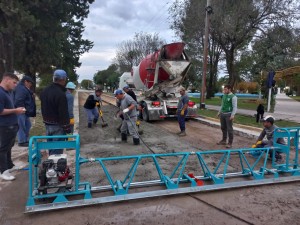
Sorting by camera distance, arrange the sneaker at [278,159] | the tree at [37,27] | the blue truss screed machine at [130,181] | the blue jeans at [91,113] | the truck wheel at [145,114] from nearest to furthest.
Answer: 1. the blue truss screed machine at [130,181]
2. the sneaker at [278,159]
3. the blue jeans at [91,113]
4. the truck wheel at [145,114]
5. the tree at [37,27]

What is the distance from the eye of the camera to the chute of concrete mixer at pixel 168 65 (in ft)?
39.7

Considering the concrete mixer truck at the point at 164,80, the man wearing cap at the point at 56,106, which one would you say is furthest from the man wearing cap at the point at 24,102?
the concrete mixer truck at the point at 164,80

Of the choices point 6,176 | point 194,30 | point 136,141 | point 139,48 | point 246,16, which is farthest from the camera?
point 139,48

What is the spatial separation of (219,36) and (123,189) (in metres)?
16.7

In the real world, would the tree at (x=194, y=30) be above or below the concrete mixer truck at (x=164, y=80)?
above

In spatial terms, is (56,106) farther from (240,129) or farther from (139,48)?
(139,48)

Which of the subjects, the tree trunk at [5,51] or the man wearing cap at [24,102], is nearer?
the man wearing cap at [24,102]

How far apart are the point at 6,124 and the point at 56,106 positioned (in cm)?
96

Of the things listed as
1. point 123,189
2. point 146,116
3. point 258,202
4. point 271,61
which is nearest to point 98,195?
point 123,189

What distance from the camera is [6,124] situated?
4.59 m

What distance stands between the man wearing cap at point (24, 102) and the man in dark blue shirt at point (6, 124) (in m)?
1.98

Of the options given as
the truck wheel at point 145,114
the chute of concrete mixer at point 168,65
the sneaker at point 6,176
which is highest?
the chute of concrete mixer at point 168,65

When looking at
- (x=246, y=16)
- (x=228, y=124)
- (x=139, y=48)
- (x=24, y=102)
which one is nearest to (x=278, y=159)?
(x=228, y=124)

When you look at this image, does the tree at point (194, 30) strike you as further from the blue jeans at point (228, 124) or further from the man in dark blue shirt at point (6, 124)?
the man in dark blue shirt at point (6, 124)
